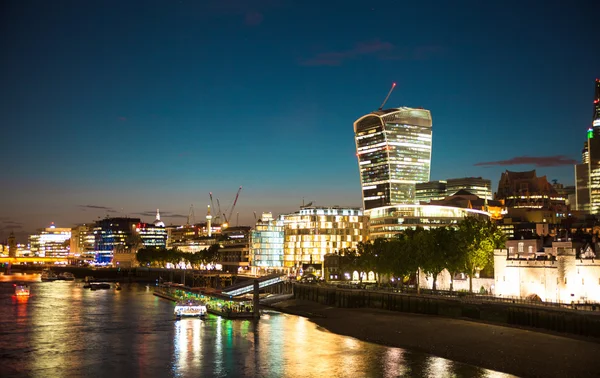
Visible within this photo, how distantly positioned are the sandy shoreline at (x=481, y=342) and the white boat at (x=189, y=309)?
2003 cm

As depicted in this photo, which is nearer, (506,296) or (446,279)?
(506,296)

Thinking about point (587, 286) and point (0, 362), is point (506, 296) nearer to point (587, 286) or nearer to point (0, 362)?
point (587, 286)

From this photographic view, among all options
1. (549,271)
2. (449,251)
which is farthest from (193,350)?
(449,251)

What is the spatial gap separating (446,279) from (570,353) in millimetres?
54687

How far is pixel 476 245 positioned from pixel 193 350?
52664mm

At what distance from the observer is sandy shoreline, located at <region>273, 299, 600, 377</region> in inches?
2135

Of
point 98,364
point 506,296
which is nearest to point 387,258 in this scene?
point 506,296

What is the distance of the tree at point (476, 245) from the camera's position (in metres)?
99.6

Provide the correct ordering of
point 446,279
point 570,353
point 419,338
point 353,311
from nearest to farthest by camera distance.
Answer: point 570,353
point 419,338
point 353,311
point 446,279

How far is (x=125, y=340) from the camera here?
74.7 m

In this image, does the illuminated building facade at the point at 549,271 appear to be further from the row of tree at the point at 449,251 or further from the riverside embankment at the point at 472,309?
the riverside embankment at the point at 472,309

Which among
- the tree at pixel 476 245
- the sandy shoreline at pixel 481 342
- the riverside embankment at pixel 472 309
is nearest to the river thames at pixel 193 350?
the sandy shoreline at pixel 481 342

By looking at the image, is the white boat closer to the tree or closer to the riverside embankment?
the riverside embankment

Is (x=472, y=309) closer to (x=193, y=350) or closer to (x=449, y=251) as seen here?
(x=449, y=251)
